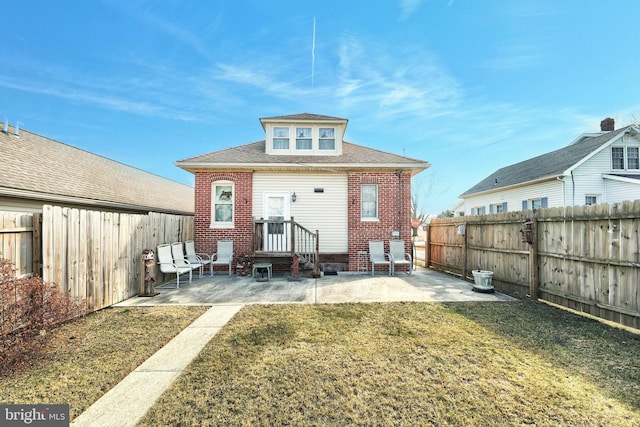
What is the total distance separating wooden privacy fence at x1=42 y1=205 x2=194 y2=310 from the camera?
14.0 ft

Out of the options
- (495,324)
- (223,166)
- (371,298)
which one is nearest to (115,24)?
(223,166)

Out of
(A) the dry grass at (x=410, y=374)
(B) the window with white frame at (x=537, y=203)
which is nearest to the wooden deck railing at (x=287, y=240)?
(A) the dry grass at (x=410, y=374)

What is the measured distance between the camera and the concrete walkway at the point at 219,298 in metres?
2.41

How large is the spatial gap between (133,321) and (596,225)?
8.27m

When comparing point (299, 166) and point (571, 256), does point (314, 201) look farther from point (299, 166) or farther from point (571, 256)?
point (571, 256)

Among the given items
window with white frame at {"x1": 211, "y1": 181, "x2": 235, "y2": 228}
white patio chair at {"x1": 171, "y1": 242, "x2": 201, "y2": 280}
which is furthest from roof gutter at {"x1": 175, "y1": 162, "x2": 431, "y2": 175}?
white patio chair at {"x1": 171, "y1": 242, "x2": 201, "y2": 280}

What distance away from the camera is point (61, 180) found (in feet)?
27.8

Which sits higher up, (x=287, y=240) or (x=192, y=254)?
(x=287, y=240)

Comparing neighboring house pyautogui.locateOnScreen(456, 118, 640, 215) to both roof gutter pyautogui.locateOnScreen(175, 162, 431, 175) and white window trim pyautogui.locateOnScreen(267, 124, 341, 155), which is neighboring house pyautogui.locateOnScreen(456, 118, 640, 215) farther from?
white window trim pyautogui.locateOnScreen(267, 124, 341, 155)

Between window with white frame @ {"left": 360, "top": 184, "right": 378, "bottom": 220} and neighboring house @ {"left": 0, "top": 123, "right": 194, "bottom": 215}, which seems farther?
window with white frame @ {"left": 360, "top": 184, "right": 378, "bottom": 220}

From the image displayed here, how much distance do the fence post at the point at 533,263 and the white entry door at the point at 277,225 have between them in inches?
262

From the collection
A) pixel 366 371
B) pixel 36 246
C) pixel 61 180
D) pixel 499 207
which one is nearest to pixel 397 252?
pixel 366 371

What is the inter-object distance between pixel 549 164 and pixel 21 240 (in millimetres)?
20569

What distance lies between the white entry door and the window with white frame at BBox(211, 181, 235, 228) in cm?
128
